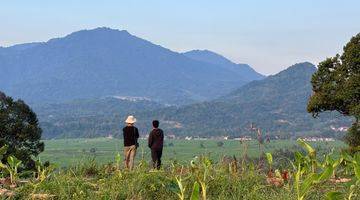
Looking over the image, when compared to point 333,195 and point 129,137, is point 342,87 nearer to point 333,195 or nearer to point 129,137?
point 129,137

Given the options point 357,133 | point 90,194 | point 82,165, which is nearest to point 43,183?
point 90,194

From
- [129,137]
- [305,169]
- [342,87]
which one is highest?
[342,87]

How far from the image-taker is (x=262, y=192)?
10438 millimetres

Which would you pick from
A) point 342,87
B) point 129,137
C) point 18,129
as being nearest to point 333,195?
point 129,137

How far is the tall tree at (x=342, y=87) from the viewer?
3534 centimetres

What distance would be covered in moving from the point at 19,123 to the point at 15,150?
4.65 m

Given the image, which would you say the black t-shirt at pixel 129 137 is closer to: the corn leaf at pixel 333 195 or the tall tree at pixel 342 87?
the corn leaf at pixel 333 195

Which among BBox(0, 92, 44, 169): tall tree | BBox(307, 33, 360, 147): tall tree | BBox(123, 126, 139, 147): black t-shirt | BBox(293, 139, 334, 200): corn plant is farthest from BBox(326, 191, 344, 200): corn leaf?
BBox(0, 92, 44, 169): tall tree

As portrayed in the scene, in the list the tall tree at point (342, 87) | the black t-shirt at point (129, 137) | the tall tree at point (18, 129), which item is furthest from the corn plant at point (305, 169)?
the tall tree at point (18, 129)

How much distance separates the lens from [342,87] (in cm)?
3666

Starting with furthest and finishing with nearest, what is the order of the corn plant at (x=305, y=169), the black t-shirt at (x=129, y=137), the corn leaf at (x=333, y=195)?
the black t-shirt at (x=129, y=137) < the corn plant at (x=305, y=169) < the corn leaf at (x=333, y=195)

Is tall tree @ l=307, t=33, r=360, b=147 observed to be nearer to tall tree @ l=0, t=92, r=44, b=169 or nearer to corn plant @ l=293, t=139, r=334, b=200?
tall tree @ l=0, t=92, r=44, b=169

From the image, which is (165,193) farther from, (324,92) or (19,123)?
(19,123)

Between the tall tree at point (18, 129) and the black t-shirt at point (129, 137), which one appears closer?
the black t-shirt at point (129, 137)
